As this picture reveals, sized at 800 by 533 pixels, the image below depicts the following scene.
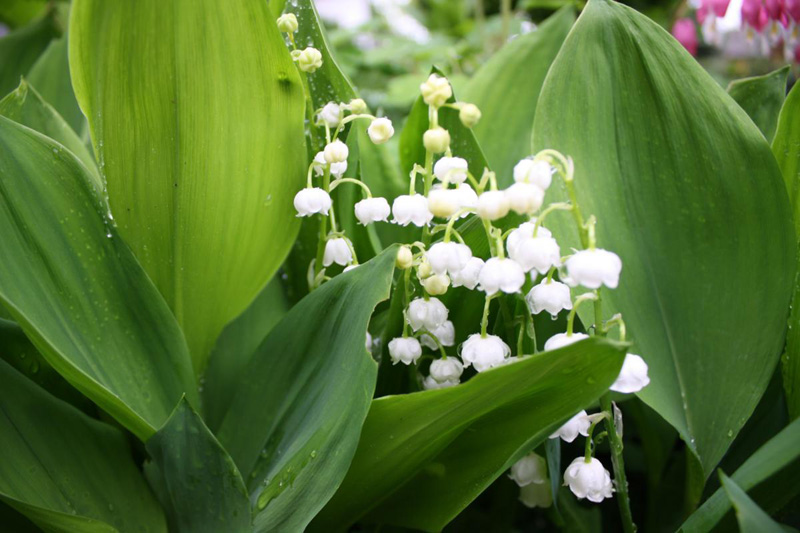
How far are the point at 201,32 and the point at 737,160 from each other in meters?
0.48

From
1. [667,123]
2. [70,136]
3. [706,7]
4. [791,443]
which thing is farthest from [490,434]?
[706,7]

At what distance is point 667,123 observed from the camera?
0.63 meters

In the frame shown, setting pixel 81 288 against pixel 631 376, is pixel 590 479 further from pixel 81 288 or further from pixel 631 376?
pixel 81 288

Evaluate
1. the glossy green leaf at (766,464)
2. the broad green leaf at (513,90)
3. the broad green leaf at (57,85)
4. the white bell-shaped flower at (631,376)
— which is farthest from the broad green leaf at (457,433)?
the broad green leaf at (57,85)

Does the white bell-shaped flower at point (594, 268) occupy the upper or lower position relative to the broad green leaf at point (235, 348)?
upper

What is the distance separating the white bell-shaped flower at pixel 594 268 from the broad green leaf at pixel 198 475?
0.92 ft

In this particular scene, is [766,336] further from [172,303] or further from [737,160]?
[172,303]

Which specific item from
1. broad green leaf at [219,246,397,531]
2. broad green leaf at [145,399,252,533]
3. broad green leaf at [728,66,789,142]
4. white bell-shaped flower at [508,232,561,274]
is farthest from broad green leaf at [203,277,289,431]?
broad green leaf at [728,66,789,142]

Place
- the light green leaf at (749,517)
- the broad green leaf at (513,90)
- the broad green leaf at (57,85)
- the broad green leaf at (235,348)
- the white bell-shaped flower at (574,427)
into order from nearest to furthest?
1. the light green leaf at (749,517)
2. the white bell-shaped flower at (574,427)
3. the broad green leaf at (235,348)
4. the broad green leaf at (513,90)
5. the broad green leaf at (57,85)

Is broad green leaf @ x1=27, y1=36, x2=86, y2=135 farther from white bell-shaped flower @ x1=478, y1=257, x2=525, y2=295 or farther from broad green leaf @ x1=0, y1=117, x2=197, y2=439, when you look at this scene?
white bell-shaped flower @ x1=478, y1=257, x2=525, y2=295

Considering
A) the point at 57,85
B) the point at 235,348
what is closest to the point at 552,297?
the point at 235,348

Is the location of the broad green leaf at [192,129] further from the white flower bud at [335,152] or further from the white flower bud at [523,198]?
the white flower bud at [523,198]

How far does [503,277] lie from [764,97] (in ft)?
1.68

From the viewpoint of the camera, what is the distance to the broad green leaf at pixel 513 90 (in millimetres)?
883
